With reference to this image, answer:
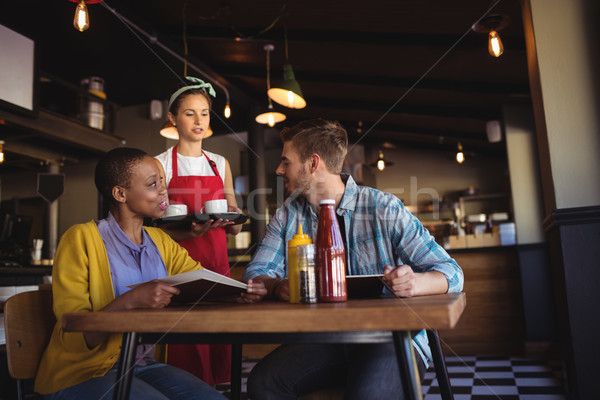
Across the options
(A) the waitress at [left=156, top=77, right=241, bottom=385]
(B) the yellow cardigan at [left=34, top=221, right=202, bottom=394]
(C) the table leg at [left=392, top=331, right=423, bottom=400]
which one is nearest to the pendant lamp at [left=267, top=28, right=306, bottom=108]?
(A) the waitress at [left=156, top=77, right=241, bottom=385]

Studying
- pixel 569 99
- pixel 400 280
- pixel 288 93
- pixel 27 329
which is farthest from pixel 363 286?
pixel 288 93

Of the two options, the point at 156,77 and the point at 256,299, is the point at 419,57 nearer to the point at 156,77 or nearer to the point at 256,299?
the point at 156,77

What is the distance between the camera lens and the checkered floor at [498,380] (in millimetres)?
3033

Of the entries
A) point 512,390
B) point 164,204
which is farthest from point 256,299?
point 512,390

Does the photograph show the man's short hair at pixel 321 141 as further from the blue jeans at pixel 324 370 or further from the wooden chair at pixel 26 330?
the wooden chair at pixel 26 330

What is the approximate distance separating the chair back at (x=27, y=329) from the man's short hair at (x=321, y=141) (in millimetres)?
991

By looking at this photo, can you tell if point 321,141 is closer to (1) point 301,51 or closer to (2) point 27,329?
(2) point 27,329

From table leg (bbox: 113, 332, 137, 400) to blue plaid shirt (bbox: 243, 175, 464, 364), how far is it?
682 millimetres

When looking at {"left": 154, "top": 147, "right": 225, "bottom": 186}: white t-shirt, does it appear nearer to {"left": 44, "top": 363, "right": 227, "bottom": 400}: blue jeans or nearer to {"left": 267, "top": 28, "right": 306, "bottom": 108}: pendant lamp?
{"left": 44, "top": 363, "right": 227, "bottom": 400}: blue jeans

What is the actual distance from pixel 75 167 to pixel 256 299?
6.61 metres

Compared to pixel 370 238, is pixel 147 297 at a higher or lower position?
lower

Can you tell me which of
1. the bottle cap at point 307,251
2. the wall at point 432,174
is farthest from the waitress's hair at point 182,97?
the wall at point 432,174

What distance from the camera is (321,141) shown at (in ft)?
6.15

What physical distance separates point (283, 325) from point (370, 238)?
2.70 ft
